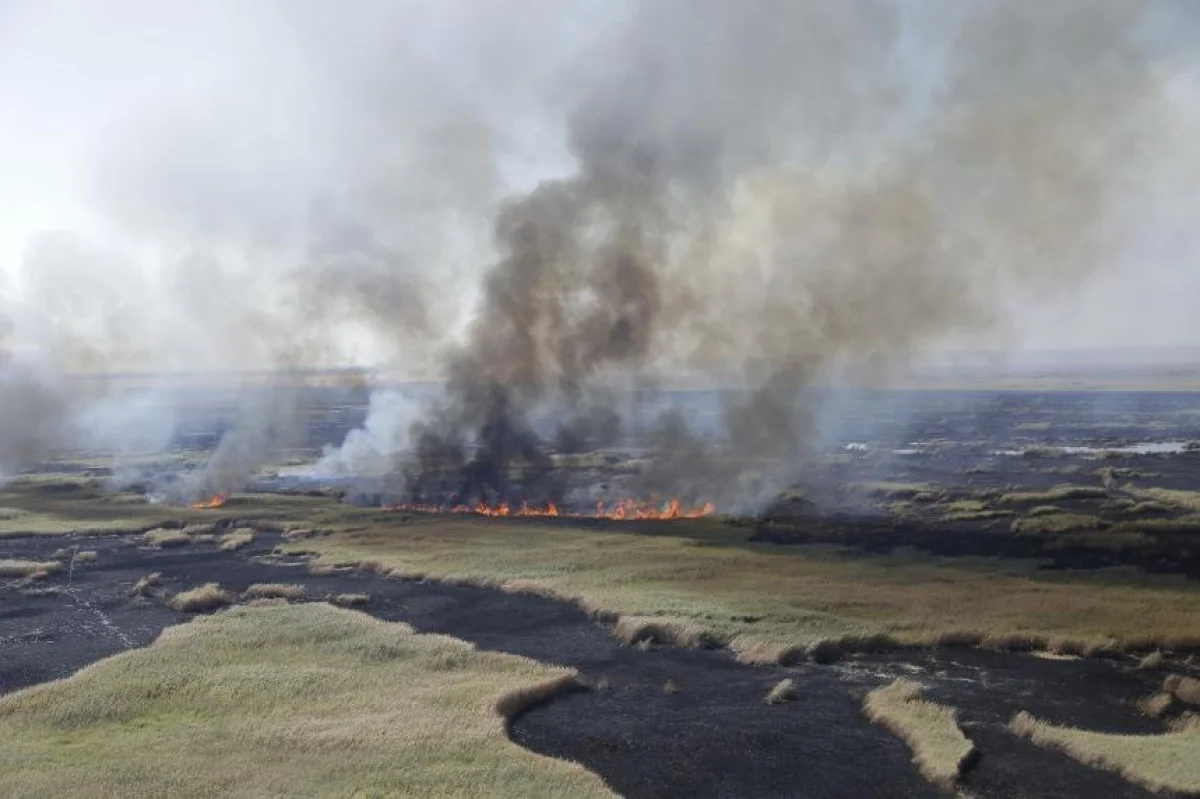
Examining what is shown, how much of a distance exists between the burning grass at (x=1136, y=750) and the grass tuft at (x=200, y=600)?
125 ft

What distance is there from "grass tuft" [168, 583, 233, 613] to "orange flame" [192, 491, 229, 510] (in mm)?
38945

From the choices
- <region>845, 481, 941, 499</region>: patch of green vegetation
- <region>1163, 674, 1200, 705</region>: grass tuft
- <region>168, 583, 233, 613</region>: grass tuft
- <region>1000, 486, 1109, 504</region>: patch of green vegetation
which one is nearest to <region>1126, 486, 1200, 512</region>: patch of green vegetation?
<region>1000, 486, 1109, 504</region>: patch of green vegetation

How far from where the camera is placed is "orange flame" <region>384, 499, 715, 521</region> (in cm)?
Answer: 7831

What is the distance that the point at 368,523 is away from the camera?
248 ft

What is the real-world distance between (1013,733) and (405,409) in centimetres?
8380

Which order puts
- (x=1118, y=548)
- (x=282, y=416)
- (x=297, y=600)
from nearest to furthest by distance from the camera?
(x=297, y=600), (x=1118, y=548), (x=282, y=416)

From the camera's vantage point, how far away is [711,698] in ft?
110

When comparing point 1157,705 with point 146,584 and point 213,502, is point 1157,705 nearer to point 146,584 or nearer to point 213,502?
point 146,584

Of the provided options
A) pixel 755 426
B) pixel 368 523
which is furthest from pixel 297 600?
pixel 755 426

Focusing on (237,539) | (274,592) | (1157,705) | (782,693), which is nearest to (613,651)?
(782,693)

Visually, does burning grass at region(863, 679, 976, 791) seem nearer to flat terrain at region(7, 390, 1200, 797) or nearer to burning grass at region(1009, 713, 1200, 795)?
flat terrain at region(7, 390, 1200, 797)

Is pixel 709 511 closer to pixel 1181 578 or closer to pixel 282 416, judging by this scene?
pixel 1181 578

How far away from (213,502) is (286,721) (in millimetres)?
65538

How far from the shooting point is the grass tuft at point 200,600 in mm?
47656
